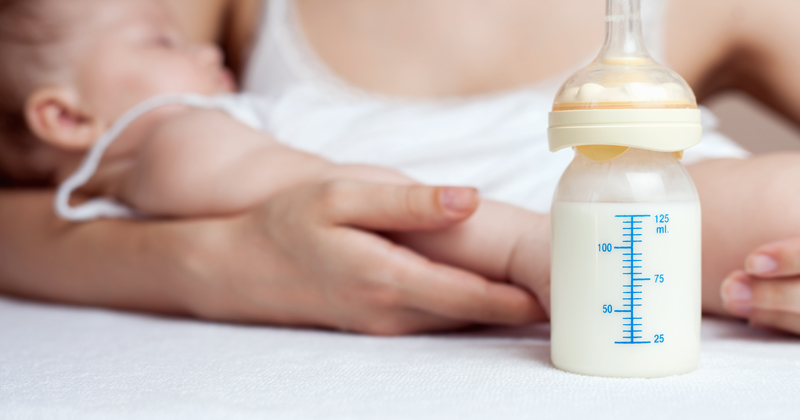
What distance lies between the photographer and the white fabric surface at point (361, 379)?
48 centimetres

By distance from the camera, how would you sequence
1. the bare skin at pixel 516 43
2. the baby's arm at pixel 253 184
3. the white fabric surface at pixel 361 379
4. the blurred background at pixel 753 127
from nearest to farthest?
the white fabric surface at pixel 361 379 < the baby's arm at pixel 253 184 < the bare skin at pixel 516 43 < the blurred background at pixel 753 127

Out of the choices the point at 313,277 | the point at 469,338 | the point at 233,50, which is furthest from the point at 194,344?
the point at 233,50

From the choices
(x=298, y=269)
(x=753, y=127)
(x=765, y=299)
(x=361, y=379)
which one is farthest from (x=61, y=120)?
(x=753, y=127)

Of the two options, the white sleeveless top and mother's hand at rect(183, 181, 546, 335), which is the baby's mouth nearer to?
the white sleeveless top

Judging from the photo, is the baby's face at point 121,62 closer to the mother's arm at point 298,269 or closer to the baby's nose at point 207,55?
the baby's nose at point 207,55

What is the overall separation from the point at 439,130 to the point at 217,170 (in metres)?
0.41

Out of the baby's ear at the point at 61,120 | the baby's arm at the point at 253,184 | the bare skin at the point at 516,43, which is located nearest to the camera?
the baby's arm at the point at 253,184

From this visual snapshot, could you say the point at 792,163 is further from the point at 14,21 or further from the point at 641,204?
the point at 14,21

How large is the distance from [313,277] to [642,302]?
40 centimetres

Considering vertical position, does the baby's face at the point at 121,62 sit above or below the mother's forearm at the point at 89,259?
above

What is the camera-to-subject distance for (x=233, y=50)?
68.6 inches

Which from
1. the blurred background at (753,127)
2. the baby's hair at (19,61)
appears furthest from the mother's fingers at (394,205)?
the blurred background at (753,127)

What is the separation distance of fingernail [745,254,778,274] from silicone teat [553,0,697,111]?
19cm

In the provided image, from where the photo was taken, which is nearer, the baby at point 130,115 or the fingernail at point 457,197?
the fingernail at point 457,197
